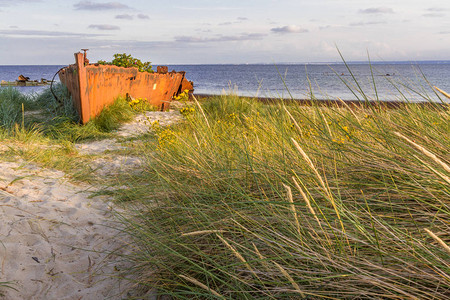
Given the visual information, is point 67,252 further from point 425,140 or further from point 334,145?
point 425,140

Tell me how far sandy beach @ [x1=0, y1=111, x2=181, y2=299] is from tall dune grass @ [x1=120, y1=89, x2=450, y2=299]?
0.29 metres

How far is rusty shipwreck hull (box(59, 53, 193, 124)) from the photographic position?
6.54m

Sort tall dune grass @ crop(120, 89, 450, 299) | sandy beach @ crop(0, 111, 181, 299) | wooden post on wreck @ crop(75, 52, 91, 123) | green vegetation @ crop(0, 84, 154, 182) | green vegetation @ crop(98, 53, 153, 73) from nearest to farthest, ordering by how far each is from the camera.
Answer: tall dune grass @ crop(120, 89, 450, 299)
sandy beach @ crop(0, 111, 181, 299)
green vegetation @ crop(0, 84, 154, 182)
wooden post on wreck @ crop(75, 52, 91, 123)
green vegetation @ crop(98, 53, 153, 73)

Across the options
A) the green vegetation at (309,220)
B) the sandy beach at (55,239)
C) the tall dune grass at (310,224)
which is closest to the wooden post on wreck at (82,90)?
the sandy beach at (55,239)

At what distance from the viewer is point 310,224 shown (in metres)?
1.50

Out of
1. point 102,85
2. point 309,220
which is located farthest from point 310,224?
point 102,85

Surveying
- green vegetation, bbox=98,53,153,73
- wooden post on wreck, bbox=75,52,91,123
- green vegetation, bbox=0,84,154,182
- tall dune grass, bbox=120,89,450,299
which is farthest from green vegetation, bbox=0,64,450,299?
green vegetation, bbox=98,53,153,73

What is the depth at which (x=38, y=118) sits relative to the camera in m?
7.30

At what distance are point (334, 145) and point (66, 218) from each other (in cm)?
205

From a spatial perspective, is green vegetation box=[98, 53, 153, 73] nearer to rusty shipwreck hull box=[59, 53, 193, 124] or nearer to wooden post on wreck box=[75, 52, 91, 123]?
rusty shipwreck hull box=[59, 53, 193, 124]

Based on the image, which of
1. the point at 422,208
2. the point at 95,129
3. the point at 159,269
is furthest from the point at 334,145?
the point at 95,129

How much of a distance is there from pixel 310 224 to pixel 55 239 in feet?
6.10

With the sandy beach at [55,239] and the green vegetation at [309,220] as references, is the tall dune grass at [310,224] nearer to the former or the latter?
the green vegetation at [309,220]

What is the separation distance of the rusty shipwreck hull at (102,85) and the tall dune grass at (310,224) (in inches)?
168
